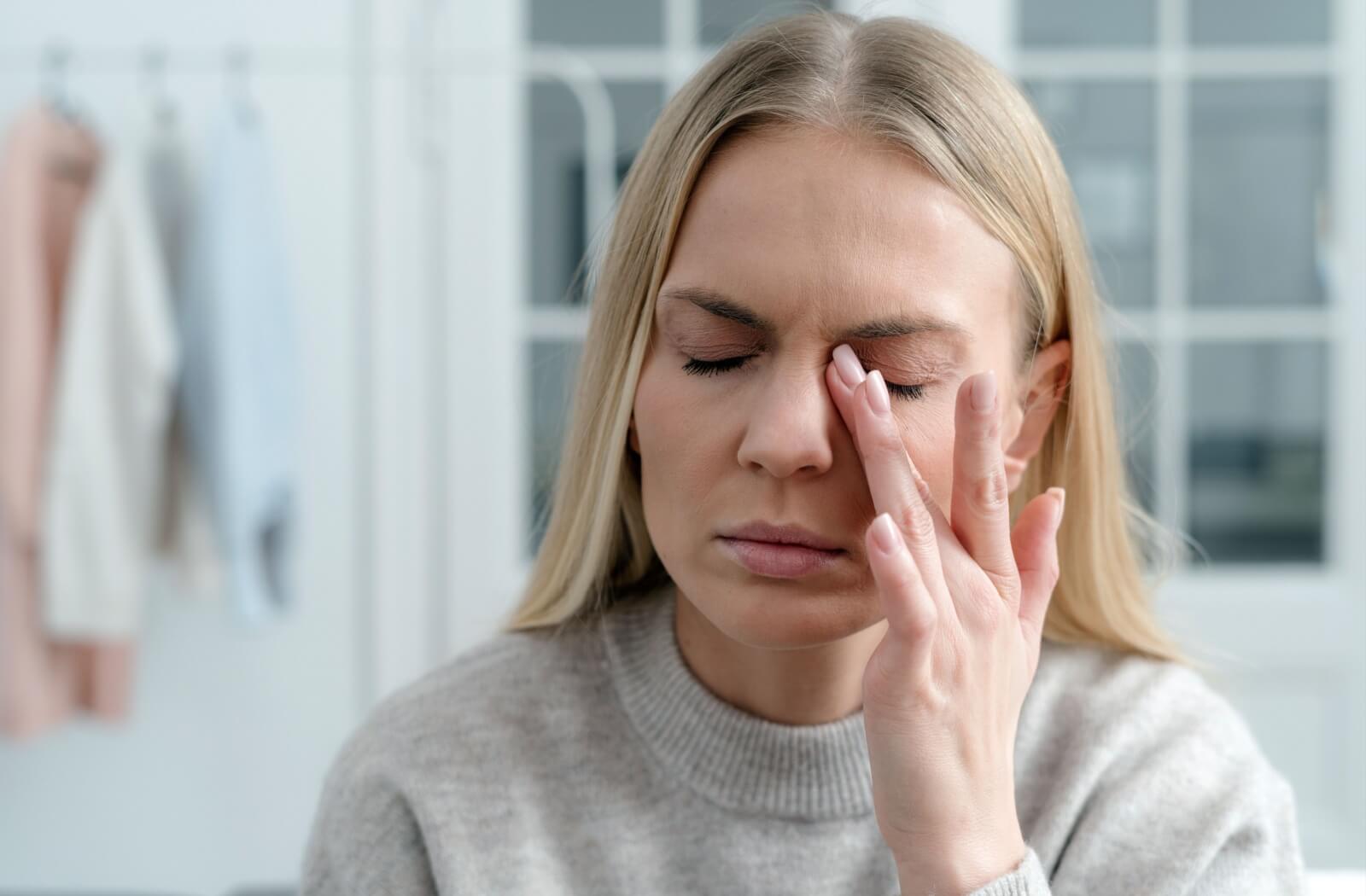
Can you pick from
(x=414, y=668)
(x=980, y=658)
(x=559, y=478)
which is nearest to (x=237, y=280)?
(x=414, y=668)

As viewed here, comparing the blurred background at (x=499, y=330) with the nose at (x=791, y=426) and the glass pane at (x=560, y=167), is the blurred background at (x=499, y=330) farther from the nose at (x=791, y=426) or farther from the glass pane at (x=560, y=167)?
the nose at (x=791, y=426)

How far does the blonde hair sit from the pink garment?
151 cm

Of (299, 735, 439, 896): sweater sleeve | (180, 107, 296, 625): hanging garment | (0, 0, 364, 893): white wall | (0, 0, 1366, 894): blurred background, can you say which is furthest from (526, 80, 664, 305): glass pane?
(299, 735, 439, 896): sweater sleeve

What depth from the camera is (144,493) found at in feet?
7.57

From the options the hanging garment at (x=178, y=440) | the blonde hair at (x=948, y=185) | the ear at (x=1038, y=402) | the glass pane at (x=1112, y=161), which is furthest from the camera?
the glass pane at (x=1112, y=161)

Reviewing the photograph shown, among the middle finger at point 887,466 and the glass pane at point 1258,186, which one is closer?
the middle finger at point 887,466

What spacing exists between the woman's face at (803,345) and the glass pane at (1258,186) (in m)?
1.99

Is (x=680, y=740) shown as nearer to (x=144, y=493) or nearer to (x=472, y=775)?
(x=472, y=775)

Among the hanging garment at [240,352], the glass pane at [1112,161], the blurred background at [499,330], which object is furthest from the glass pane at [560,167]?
the glass pane at [1112,161]

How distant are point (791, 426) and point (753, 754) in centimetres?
32

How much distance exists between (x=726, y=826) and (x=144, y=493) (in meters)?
1.65

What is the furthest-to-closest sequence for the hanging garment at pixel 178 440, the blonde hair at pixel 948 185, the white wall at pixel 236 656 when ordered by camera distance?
the white wall at pixel 236 656, the hanging garment at pixel 178 440, the blonde hair at pixel 948 185

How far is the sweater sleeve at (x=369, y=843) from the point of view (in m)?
0.97

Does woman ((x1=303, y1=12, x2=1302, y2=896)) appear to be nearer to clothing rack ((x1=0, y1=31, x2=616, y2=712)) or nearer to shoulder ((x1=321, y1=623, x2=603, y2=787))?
shoulder ((x1=321, y1=623, x2=603, y2=787))
